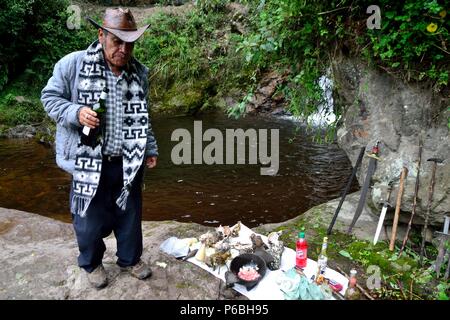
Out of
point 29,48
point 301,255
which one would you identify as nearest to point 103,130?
point 301,255

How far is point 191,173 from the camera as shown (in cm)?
891

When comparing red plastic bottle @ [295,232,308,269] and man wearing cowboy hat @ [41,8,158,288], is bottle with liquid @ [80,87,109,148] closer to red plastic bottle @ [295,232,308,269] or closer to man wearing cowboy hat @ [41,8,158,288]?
man wearing cowboy hat @ [41,8,158,288]

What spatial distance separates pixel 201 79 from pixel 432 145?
39.9 feet

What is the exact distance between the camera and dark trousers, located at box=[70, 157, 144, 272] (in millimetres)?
3393

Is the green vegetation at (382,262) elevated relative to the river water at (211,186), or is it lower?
lower

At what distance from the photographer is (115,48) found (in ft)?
10.2

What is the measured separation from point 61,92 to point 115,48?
0.62 m

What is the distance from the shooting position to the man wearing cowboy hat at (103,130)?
10.2ft

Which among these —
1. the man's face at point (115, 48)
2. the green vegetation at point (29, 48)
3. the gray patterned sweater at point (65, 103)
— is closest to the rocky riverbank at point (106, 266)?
the gray patterned sweater at point (65, 103)

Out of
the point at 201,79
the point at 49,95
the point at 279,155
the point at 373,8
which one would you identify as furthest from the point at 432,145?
the point at 201,79

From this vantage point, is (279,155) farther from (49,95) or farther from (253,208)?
(49,95)

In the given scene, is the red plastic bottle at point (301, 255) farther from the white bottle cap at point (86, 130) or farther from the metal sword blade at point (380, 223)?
the white bottle cap at point (86, 130)

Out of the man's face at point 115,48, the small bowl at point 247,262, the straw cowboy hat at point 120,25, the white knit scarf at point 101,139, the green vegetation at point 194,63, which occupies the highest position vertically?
the green vegetation at point 194,63

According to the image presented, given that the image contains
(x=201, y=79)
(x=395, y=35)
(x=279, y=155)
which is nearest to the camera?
(x=395, y=35)
